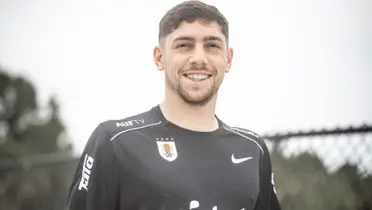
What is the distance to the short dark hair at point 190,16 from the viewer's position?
7.43ft

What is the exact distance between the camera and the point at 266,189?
2.49m

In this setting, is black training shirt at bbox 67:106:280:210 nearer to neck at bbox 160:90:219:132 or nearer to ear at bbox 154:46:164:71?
neck at bbox 160:90:219:132

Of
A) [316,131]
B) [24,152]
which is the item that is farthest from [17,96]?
[316,131]

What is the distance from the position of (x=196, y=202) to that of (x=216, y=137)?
31 centimetres

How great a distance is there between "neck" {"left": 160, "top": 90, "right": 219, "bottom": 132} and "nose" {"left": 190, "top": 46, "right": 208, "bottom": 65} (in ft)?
0.53

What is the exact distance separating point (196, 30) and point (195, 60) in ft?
0.39

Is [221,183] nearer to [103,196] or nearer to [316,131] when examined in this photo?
[103,196]

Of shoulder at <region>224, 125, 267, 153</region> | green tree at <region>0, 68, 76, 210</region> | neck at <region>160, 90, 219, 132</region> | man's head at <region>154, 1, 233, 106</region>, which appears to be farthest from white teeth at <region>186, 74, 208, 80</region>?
green tree at <region>0, 68, 76, 210</region>

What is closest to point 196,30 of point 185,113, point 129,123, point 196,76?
point 196,76

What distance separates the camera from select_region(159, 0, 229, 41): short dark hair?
89.2 inches

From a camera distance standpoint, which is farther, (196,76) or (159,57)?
(159,57)

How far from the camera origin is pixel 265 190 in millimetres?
2480

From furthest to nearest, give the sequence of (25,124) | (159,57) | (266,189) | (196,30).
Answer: (25,124) → (266,189) → (159,57) → (196,30)

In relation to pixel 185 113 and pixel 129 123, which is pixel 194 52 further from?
pixel 129 123
